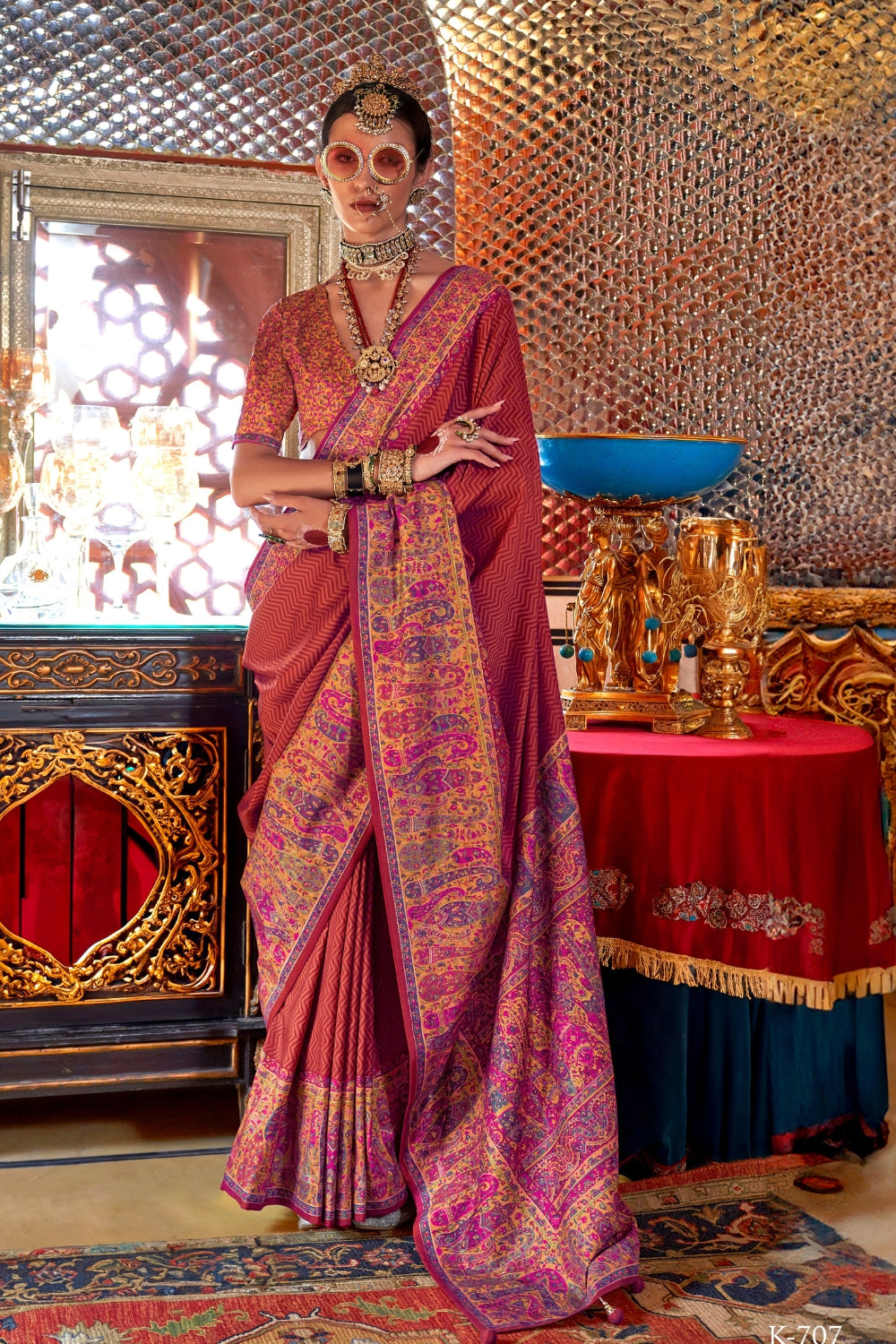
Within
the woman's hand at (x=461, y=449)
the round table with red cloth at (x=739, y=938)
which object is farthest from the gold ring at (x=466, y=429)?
the round table with red cloth at (x=739, y=938)

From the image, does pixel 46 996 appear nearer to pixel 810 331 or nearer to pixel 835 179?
pixel 810 331


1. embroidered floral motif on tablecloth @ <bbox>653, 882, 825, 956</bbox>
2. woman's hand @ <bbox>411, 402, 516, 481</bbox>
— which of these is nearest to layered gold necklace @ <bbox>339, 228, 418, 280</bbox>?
woman's hand @ <bbox>411, 402, 516, 481</bbox>

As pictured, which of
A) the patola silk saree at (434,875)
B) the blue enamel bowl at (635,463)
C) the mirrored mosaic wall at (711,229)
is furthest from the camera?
the mirrored mosaic wall at (711,229)

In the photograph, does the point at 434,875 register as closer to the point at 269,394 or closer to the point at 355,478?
the point at 355,478

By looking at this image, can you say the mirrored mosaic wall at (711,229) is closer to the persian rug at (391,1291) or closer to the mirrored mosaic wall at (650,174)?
the mirrored mosaic wall at (650,174)

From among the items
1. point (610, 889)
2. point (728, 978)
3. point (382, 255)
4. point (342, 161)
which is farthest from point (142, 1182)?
point (342, 161)

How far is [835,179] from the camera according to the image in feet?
11.2

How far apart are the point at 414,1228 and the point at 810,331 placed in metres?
2.54

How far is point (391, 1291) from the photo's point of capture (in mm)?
1902

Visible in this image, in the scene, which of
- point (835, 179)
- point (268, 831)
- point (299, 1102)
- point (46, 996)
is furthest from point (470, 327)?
point (835, 179)

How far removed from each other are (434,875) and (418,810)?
11 cm

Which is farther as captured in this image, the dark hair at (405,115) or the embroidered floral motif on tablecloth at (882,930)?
the embroidered floral motif on tablecloth at (882,930)

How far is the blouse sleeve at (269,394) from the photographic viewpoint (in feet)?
7.33

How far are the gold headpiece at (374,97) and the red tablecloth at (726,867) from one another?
3.75ft
